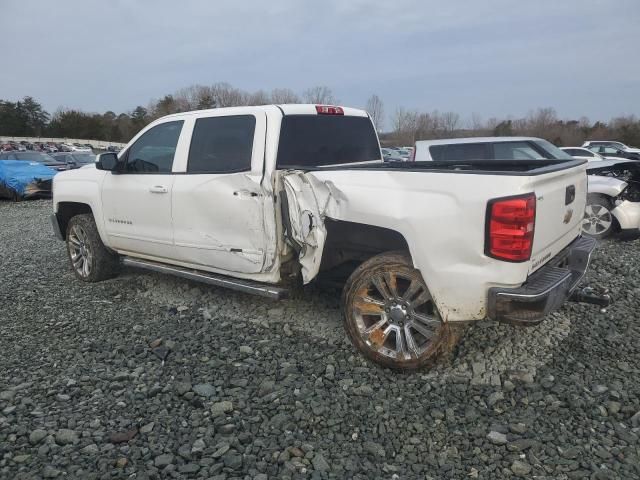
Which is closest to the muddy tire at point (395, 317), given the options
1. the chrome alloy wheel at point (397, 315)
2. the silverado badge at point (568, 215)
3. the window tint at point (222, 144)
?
the chrome alloy wheel at point (397, 315)

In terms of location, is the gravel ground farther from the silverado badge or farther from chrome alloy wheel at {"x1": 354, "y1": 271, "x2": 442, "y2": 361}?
the silverado badge

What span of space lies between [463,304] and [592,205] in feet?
18.8

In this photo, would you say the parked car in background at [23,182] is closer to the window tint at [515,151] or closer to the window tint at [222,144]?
the window tint at [222,144]

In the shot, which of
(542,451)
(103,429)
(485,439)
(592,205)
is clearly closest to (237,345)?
(103,429)

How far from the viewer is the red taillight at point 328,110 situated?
4535 mm

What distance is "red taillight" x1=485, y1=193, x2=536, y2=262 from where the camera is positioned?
9.37 ft

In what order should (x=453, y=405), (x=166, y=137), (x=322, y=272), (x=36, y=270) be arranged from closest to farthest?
(x=453, y=405) → (x=322, y=272) → (x=166, y=137) → (x=36, y=270)

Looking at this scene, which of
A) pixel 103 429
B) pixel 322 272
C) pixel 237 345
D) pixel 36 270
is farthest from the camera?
pixel 36 270

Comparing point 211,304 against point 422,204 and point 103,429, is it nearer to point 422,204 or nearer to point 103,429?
point 103,429

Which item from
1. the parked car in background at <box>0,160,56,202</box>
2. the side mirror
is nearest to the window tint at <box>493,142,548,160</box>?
the side mirror

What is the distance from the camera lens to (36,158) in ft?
62.1

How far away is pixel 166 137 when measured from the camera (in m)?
4.84

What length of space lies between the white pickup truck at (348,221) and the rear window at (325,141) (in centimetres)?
2

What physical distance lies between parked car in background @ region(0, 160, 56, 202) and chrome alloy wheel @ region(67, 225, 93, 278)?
1116cm
